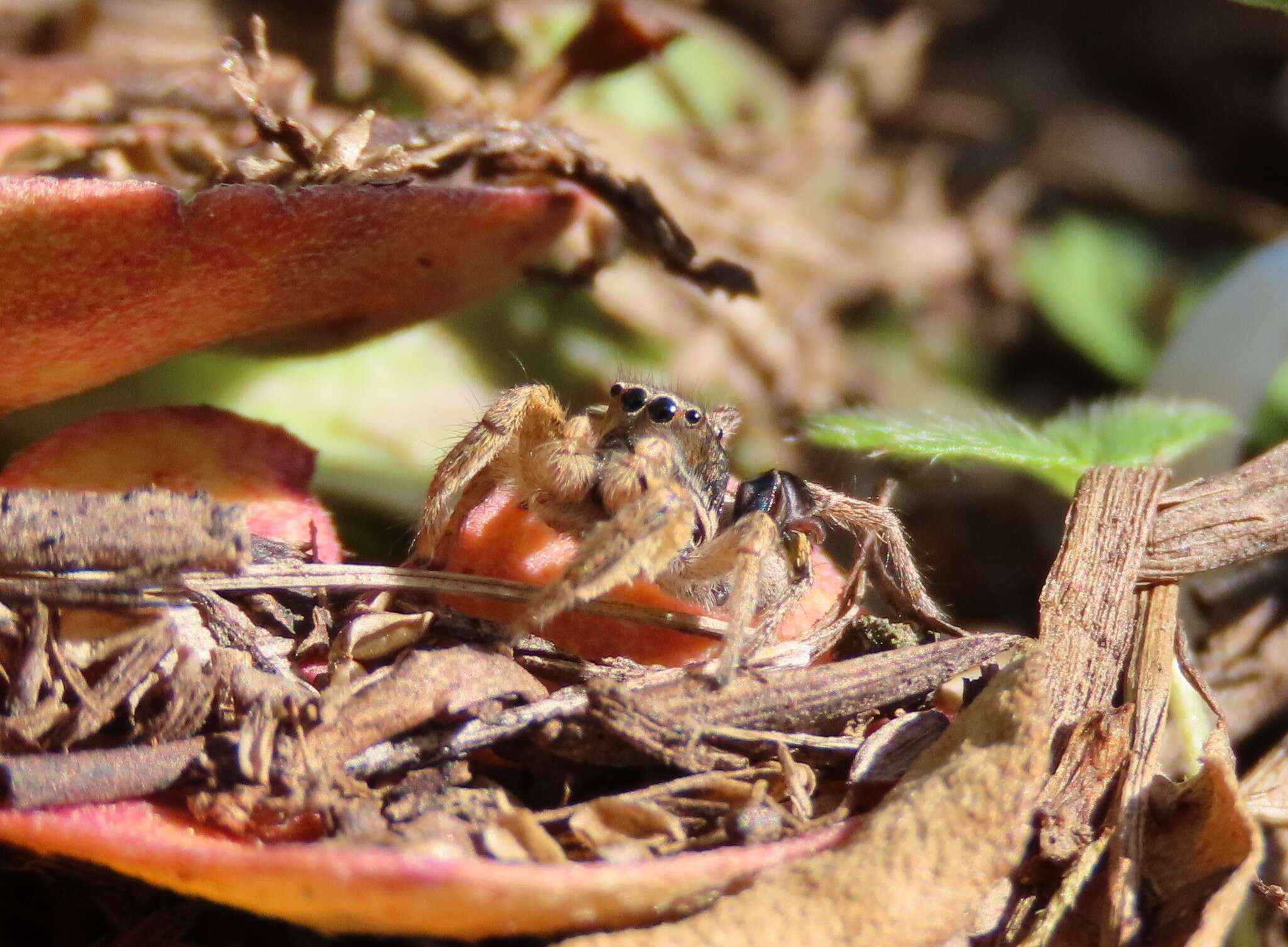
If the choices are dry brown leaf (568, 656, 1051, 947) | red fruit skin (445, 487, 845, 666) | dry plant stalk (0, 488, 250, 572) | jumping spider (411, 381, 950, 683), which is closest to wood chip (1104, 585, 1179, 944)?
dry brown leaf (568, 656, 1051, 947)

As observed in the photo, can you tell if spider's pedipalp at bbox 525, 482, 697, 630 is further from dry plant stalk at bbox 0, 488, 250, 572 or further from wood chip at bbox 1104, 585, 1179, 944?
wood chip at bbox 1104, 585, 1179, 944

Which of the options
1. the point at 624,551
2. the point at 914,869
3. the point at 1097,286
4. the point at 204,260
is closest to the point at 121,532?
the point at 204,260

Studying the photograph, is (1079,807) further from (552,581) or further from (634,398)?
(634,398)

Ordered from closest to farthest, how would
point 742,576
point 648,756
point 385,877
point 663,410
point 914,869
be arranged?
1. point 385,877
2. point 914,869
3. point 648,756
4. point 742,576
5. point 663,410

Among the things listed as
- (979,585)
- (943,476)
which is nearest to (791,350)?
(943,476)

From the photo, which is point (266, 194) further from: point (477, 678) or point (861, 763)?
point (861, 763)

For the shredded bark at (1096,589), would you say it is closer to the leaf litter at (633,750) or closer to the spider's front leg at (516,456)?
the leaf litter at (633,750)

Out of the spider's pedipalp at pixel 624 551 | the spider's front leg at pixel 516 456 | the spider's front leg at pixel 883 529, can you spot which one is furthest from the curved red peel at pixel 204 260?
the spider's front leg at pixel 883 529
